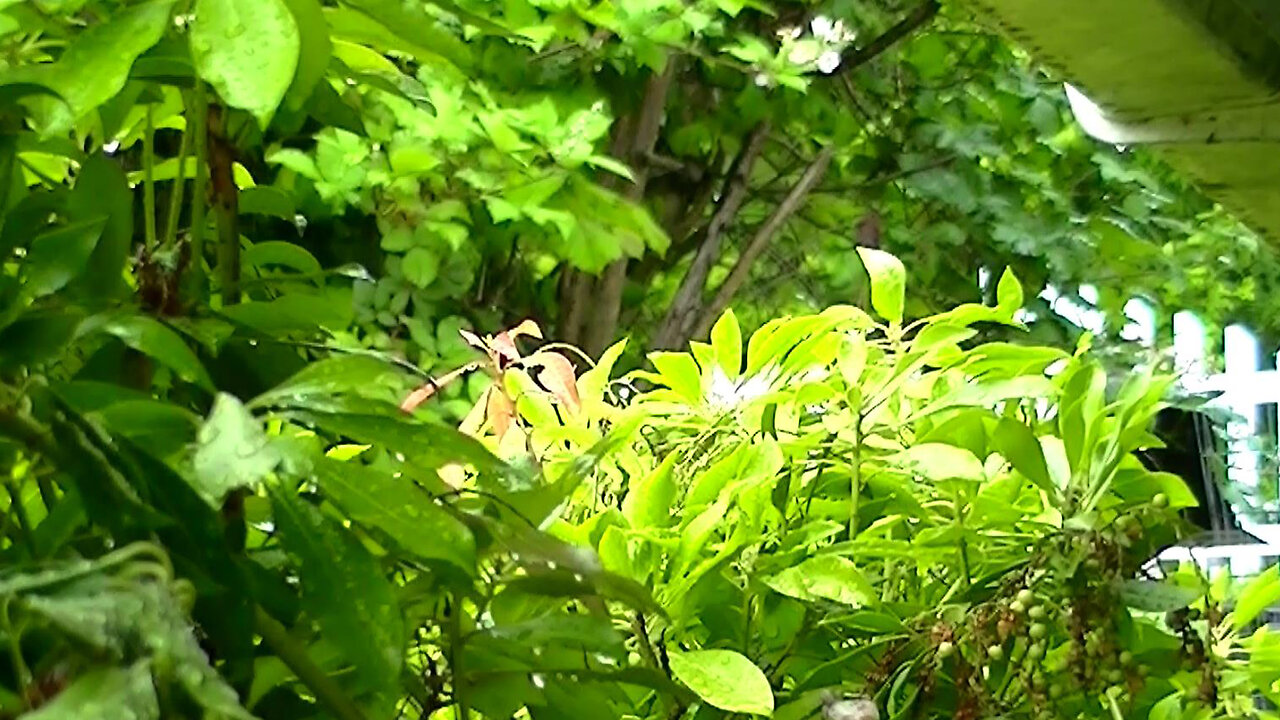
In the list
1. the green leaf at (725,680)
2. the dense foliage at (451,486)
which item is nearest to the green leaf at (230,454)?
the dense foliage at (451,486)

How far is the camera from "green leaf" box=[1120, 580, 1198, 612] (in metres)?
0.46

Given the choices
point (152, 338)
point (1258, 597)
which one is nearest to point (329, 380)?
point (152, 338)

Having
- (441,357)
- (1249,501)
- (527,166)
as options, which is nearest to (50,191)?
(527,166)

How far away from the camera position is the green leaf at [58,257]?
1.09 feet

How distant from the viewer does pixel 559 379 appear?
0.65m

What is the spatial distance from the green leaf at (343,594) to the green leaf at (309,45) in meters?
0.10

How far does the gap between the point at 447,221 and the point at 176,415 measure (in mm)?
984

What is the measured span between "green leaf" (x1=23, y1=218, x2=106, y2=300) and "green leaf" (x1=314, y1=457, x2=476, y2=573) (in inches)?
3.8

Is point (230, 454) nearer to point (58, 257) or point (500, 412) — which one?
point (58, 257)

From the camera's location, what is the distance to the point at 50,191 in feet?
1.26

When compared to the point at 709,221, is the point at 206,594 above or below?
above

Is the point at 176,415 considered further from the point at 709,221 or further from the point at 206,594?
the point at 709,221

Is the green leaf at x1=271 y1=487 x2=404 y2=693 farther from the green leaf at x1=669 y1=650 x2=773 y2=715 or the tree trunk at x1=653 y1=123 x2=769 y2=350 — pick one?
the tree trunk at x1=653 y1=123 x2=769 y2=350

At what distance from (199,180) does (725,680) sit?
240mm
